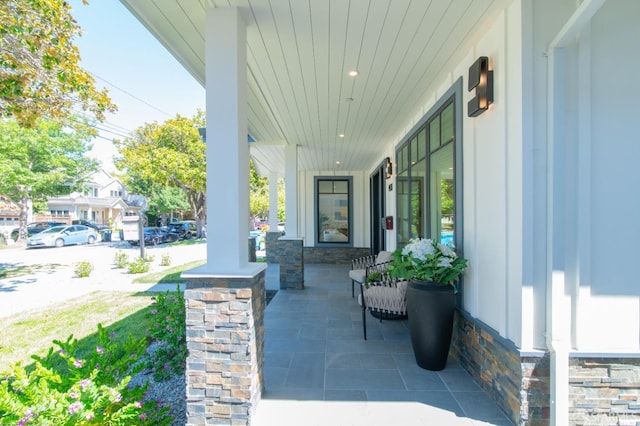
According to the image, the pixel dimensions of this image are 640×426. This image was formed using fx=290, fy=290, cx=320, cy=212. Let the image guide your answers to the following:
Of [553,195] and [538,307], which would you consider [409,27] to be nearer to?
[553,195]

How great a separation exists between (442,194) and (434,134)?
0.78m

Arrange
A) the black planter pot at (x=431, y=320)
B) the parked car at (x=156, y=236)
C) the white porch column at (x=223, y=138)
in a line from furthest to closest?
the parked car at (x=156, y=236) → the black planter pot at (x=431, y=320) → the white porch column at (x=223, y=138)

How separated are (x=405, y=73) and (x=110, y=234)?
22.2 metres

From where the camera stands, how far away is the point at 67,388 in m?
1.75

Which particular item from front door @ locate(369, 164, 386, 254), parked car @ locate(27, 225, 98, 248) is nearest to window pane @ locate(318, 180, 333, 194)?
front door @ locate(369, 164, 386, 254)

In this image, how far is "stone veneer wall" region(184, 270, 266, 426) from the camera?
6.44 ft

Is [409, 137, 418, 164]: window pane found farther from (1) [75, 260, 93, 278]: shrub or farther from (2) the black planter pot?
(1) [75, 260, 93, 278]: shrub

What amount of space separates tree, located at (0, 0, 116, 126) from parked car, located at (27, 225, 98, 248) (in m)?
15.3

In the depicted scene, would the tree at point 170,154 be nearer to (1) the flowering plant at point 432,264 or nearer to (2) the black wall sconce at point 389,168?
(2) the black wall sconce at point 389,168

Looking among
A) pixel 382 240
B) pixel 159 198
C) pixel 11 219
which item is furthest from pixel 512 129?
pixel 11 219

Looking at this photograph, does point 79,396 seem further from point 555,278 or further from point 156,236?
point 156,236

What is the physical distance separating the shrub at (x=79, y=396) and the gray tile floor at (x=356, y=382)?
0.82 metres

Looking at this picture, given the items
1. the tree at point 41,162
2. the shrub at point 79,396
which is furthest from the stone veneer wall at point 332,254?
the tree at point 41,162

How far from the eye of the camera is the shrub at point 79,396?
4.67 feet
